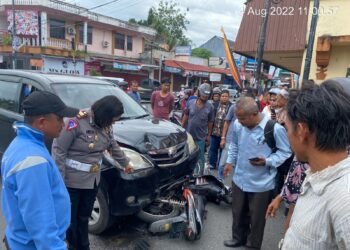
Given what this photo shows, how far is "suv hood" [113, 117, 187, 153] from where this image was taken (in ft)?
11.1

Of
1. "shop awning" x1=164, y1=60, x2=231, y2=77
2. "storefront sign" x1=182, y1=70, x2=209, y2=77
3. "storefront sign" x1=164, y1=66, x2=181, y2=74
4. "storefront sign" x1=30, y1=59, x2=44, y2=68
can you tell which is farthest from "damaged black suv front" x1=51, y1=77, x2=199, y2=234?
"storefront sign" x1=182, y1=70, x2=209, y2=77

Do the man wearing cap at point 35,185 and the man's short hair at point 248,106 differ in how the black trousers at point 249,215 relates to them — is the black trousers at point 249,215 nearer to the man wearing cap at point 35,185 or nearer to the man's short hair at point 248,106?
the man's short hair at point 248,106

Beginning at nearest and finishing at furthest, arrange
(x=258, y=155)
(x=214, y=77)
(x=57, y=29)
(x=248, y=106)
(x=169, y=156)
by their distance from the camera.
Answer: (x=248, y=106) < (x=258, y=155) < (x=169, y=156) < (x=57, y=29) < (x=214, y=77)

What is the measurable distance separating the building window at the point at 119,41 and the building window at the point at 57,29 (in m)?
5.60

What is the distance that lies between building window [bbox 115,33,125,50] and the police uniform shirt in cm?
2828

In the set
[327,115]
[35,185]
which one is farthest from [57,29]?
[327,115]

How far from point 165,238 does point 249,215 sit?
0.96 metres

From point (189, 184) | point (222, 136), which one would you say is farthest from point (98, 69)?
point (189, 184)

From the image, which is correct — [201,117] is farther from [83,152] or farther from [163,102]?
[83,152]

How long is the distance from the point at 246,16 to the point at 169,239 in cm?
596

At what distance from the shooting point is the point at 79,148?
2.58 meters

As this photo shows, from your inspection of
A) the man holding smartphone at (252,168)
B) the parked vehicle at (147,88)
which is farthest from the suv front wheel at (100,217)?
the parked vehicle at (147,88)

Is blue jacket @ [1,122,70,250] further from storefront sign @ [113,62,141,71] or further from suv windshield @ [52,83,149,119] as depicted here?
storefront sign @ [113,62,141,71]

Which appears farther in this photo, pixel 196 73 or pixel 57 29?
pixel 196 73
